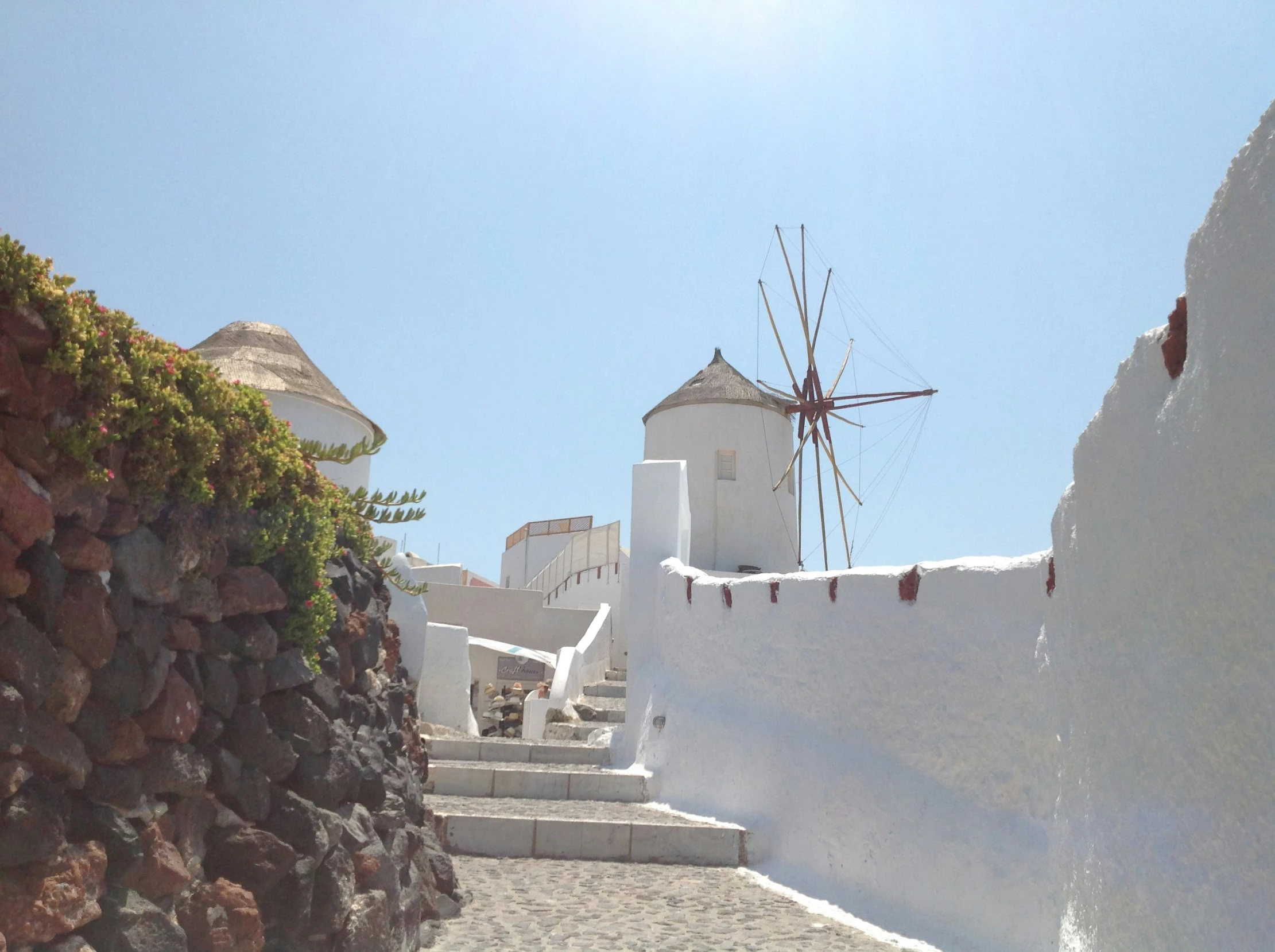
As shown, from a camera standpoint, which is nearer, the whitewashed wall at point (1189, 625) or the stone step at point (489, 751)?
the whitewashed wall at point (1189, 625)

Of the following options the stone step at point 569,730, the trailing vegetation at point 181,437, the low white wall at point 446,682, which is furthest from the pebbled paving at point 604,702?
the trailing vegetation at point 181,437

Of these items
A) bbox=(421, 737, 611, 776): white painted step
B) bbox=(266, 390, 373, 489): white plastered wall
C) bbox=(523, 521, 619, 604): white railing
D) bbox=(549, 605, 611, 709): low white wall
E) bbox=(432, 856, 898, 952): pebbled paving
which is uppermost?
bbox=(266, 390, 373, 489): white plastered wall

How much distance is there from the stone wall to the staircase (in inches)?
81.0

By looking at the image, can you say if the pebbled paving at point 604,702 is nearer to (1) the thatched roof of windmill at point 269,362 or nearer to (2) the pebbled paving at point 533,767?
(2) the pebbled paving at point 533,767

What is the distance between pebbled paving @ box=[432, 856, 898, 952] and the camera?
15.0 ft

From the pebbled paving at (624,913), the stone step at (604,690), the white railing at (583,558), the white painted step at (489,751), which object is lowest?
the pebbled paving at (624,913)

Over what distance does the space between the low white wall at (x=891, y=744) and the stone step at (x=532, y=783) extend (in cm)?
38

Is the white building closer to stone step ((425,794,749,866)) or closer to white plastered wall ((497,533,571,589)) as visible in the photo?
white plastered wall ((497,533,571,589))

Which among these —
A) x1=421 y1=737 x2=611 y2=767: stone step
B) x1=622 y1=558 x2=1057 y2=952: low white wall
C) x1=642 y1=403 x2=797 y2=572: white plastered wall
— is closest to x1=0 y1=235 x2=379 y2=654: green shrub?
x1=622 y1=558 x2=1057 y2=952: low white wall

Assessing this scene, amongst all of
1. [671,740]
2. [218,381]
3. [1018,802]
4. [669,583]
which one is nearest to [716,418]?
[669,583]

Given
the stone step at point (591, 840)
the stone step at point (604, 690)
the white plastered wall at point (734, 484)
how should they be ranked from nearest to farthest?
the stone step at point (591, 840) < the stone step at point (604, 690) < the white plastered wall at point (734, 484)

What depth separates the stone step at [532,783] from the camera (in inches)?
296

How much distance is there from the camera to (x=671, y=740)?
8.05m

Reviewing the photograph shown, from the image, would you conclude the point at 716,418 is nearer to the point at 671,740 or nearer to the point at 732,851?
the point at 671,740
